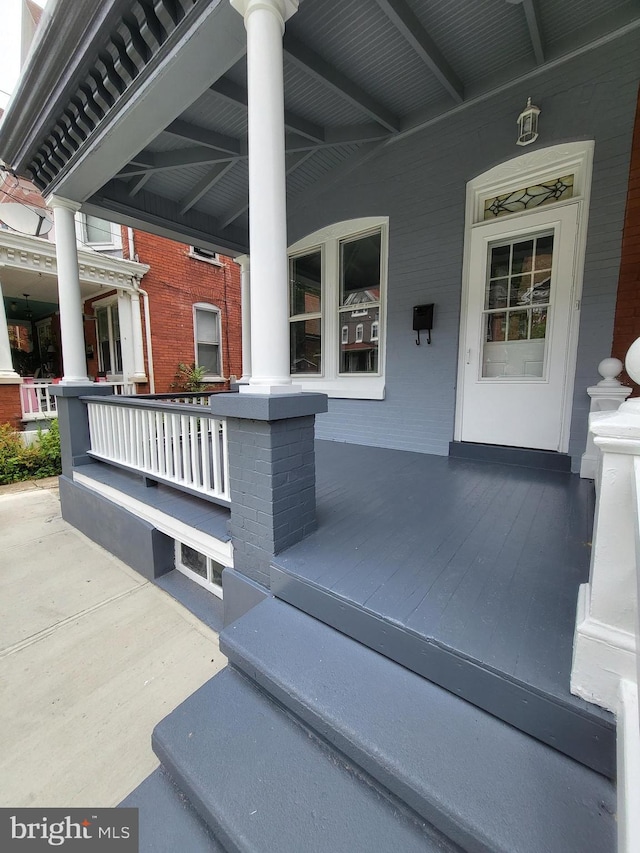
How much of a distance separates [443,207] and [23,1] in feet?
14.9

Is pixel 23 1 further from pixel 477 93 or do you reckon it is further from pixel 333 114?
pixel 477 93

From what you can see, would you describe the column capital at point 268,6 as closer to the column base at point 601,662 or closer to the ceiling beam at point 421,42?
the ceiling beam at point 421,42

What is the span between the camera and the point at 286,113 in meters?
3.10

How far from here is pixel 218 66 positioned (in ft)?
6.43

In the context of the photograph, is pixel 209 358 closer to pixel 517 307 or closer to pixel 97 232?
pixel 97 232

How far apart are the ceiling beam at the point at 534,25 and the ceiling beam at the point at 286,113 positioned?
1644mm

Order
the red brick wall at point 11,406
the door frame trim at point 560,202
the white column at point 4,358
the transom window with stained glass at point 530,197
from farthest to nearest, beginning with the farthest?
the red brick wall at point 11,406 → the white column at point 4,358 → the transom window with stained glass at point 530,197 → the door frame trim at point 560,202

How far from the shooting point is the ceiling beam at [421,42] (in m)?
2.23

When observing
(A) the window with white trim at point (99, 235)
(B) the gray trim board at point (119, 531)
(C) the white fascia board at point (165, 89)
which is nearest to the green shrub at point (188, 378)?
(A) the window with white trim at point (99, 235)

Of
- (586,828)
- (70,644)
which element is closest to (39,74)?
(70,644)

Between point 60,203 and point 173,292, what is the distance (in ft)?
15.2

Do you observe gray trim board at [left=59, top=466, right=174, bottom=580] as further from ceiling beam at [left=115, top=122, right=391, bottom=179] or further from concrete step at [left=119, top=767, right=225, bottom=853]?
ceiling beam at [left=115, top=122, right=391, bottom=179]

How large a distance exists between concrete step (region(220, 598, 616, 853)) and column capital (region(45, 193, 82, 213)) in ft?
13.9

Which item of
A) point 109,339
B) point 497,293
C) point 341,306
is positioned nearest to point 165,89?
point 341,306
